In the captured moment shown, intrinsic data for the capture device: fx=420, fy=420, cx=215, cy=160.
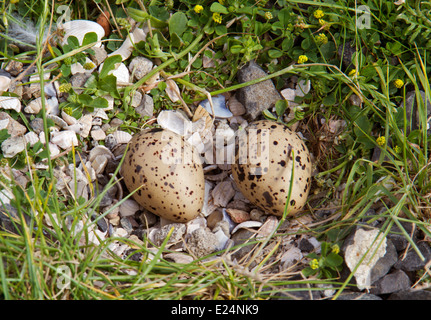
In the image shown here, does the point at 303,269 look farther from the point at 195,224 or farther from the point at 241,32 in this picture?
the point at 241,32

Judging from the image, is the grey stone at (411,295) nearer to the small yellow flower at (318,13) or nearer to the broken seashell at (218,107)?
the broken seashell at (218,107)

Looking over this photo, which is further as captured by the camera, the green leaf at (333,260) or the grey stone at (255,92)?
the grey stone at (255,92)

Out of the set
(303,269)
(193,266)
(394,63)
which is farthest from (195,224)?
(394,63)

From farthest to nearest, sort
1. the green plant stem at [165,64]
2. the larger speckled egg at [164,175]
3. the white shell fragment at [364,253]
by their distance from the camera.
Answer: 1. the green plant stem at [165,64]
2. the larger speckled egg at [164,175]
3. the white shell fragment at [364,253]

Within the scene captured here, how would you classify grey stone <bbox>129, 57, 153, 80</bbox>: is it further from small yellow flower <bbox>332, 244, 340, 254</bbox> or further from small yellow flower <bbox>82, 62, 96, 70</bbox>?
small yellow flower <bbox>332, 244, 340, 254</bbox>

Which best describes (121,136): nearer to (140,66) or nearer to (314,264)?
(140,66)

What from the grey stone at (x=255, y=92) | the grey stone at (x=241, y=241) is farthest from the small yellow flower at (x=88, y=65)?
the grey stone at (x=241, y=241)

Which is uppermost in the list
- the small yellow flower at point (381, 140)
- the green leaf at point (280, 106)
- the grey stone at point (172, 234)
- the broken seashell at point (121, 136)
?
the green leaf at point (280, 106)
